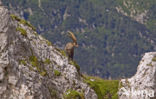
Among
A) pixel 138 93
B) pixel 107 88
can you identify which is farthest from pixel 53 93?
pixel 107 88

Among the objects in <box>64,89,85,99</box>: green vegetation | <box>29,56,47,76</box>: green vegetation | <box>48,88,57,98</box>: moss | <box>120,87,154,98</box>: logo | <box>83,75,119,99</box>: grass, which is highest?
<box>83,75,119,99</box>: grass

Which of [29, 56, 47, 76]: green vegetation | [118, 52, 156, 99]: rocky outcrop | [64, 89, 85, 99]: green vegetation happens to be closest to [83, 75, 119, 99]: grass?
[118, 52, 156, 99]: rocky outcrop

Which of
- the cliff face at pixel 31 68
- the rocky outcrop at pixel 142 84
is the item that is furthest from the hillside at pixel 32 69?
the rocky outcrop at pixel 142 84

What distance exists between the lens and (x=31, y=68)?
84.5 feet

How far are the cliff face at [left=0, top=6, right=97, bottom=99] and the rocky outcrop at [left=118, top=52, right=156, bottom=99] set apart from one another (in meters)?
8.67

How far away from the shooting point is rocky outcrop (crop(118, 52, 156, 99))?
40.4 metres

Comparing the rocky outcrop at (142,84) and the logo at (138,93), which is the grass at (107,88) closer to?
the rocky outcrop at (142,84)

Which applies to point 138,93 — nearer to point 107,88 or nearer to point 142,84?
point 142,84

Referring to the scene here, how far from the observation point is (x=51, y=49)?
31734 mm

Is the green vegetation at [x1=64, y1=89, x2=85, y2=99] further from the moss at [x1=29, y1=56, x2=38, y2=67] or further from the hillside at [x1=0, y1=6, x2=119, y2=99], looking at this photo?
the moss at [x1=29, y1=56, x2=38, y2=67]

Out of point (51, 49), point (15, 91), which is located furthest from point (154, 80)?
point (15, 91)

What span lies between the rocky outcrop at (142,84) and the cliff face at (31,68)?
28.4ft

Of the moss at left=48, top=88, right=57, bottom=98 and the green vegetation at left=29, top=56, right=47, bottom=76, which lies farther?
the moss at left=48, top=88, right=57, bottom=98

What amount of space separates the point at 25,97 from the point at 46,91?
3.00m
